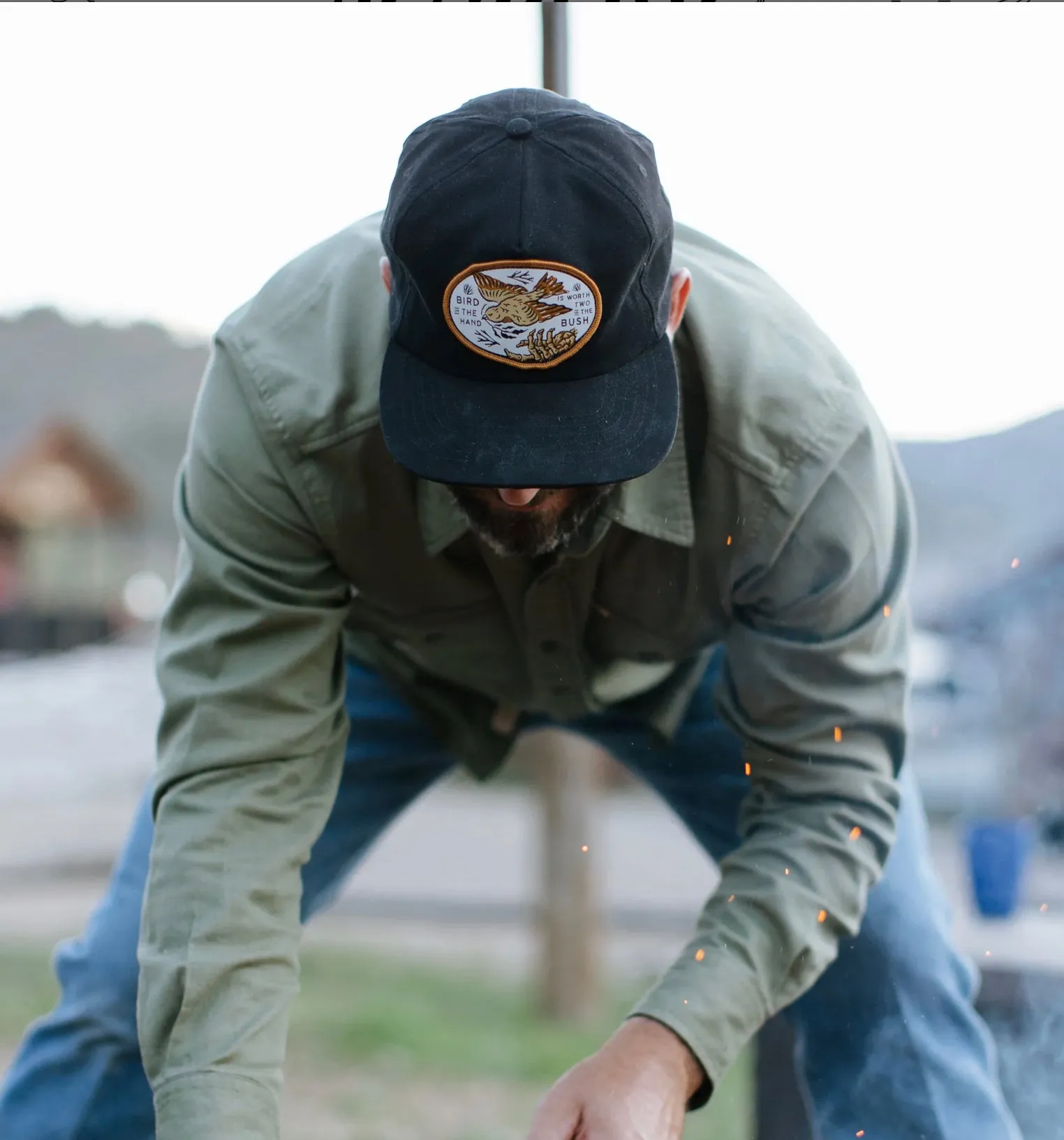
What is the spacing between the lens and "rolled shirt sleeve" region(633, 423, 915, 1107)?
989 mm

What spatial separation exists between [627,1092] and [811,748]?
0.28 meters

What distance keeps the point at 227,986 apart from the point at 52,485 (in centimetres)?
779

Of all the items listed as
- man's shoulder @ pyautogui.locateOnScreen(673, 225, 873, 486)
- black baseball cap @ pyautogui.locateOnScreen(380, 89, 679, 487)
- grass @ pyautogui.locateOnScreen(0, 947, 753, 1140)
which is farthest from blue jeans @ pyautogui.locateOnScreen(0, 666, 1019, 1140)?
grass @ pyautogui.locateOnScreen(0, 947, 753, 1140)

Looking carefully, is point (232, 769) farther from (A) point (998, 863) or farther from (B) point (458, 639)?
(A) point (998, 863)

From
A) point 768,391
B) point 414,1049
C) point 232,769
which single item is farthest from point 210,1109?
point 414,1049

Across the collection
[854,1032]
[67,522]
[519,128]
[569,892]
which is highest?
[519,128]

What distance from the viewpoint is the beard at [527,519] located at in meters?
0.93

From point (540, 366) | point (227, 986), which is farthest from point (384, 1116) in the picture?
point (540, 366)

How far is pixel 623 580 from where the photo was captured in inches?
42.2

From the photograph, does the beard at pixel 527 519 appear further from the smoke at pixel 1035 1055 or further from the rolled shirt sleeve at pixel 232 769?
the smoke at pixel 1035 1055

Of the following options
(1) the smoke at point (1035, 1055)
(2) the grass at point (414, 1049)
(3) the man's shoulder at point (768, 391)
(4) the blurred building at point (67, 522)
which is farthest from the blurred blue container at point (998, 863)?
(4) the blurred building at point (67, 522)

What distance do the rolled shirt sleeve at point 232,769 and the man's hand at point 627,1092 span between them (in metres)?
Answer: 0.18

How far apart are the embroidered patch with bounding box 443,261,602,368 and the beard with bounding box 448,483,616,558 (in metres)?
0.10

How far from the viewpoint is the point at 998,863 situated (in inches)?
74.4
